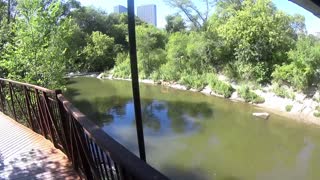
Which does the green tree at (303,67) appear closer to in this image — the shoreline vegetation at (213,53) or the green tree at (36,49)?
the shoreline vegetation at (213,53)

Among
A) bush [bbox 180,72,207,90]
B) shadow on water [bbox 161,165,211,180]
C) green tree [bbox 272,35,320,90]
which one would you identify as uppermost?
green tree [bbox 272,35,320,90]

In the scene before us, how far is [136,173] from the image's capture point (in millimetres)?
1611

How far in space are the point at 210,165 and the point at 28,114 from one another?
5735 millimetres

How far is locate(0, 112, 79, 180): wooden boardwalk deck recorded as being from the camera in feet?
13.7

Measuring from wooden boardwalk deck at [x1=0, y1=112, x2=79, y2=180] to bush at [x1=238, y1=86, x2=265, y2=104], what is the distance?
1378 centimetres

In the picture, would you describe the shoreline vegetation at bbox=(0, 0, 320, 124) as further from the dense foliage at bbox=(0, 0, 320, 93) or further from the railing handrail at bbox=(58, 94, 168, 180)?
the railing handrail at bbox=(58, 94, 168, 180)

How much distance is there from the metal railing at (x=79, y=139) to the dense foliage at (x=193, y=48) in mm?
4237

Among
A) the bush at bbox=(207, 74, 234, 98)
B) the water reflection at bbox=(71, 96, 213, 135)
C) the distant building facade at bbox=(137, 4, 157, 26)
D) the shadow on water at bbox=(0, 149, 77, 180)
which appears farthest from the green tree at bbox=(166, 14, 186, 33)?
the shadow on water at bbox=(0, 149, 77, 180)

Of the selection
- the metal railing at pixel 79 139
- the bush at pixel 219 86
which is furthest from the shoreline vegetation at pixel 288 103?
the metal railing at pixel 79 139

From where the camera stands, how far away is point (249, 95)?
61.7 feet

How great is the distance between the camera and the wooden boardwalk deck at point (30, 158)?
13.7 feet

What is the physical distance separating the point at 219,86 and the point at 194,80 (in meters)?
3.11

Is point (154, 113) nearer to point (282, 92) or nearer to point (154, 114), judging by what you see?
point (154, 114)

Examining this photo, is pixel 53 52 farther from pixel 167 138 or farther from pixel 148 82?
pixel 148 82
